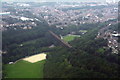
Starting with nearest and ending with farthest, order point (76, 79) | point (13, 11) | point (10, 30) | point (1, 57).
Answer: point (76, 79)
point (1, 57)
point (10, 30)
point (13, 11)

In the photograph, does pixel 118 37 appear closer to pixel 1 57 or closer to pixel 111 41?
pixel 111 41

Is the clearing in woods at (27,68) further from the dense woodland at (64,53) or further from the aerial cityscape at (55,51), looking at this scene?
the dense woodland at (64,53)

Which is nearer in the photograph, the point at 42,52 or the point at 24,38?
the point at 42,52

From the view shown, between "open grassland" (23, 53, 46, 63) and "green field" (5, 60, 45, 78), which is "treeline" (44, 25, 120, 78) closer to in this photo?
"green field" (5, 60, 45, 78)

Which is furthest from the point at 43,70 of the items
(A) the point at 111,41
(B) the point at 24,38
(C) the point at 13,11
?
(C) the point at 13,11

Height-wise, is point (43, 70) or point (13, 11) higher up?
point (13, 11)
